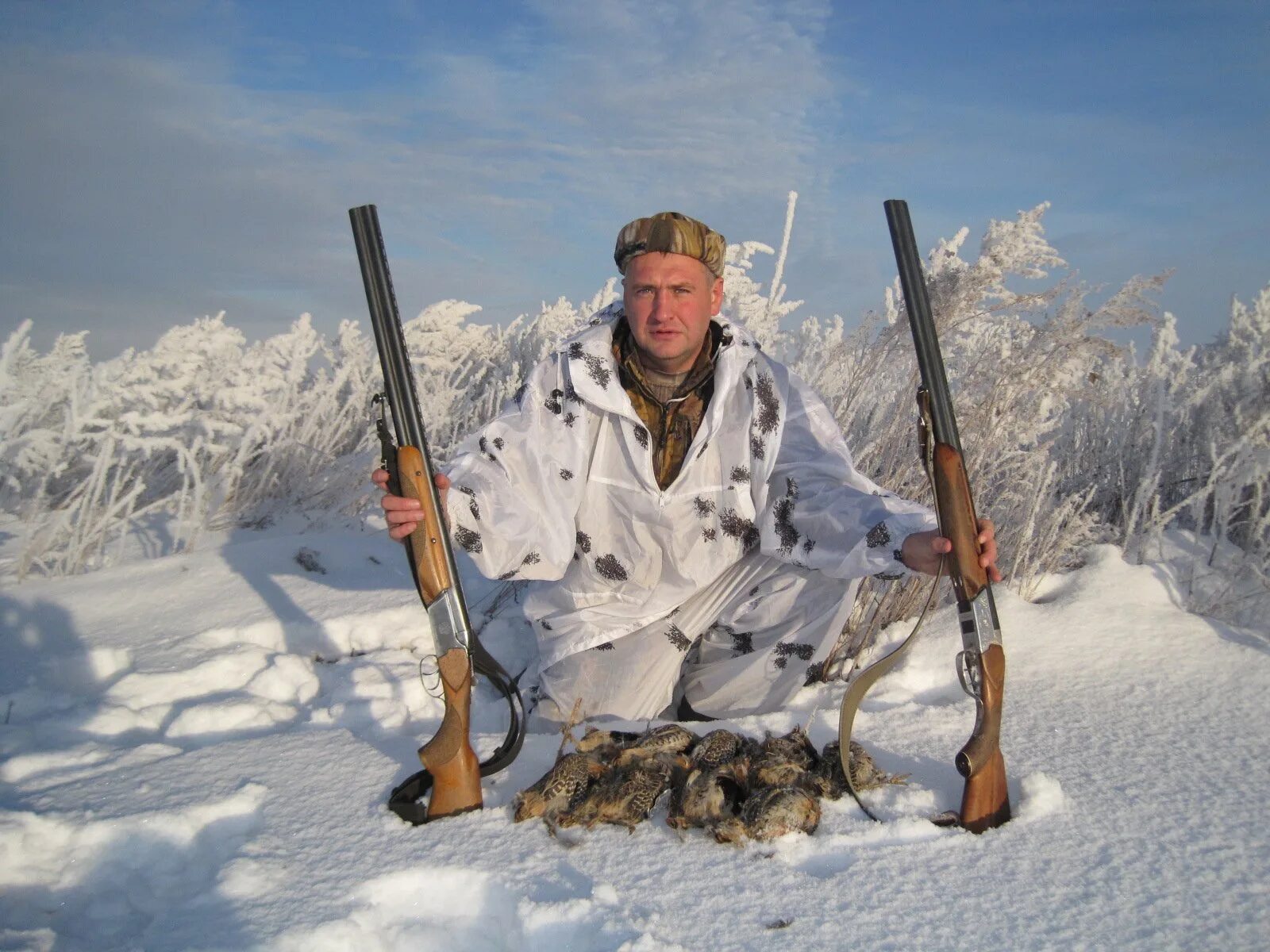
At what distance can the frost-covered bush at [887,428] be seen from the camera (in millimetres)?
2639

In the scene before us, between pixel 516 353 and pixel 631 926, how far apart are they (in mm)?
4865

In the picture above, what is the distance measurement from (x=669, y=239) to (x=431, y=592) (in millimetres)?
1115

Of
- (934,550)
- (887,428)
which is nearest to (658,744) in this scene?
(934,550)

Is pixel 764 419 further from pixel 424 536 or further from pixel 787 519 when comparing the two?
pixel 424 536

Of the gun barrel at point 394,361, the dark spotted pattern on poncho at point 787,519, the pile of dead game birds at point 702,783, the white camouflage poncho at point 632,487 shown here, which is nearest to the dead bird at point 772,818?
the pile of dead game birds at point 702,783

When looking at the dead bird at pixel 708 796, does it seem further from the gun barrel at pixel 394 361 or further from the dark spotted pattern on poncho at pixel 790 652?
the dark spotted pattern on poncho at pixel 790 652

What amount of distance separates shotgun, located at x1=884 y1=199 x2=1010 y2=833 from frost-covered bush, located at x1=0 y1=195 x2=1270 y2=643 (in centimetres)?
92

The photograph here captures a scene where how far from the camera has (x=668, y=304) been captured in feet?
7.06

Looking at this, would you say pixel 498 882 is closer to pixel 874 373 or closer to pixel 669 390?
pixel 669 390

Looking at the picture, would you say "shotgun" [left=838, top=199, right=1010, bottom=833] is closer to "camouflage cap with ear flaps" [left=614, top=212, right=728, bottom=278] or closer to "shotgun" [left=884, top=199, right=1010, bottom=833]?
"shotgun" [left=884, top=199, right=1010, bottom=833]

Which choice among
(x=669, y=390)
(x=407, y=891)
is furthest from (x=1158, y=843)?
(x=669, y=390)

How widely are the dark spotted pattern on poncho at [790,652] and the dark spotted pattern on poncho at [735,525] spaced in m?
0.34

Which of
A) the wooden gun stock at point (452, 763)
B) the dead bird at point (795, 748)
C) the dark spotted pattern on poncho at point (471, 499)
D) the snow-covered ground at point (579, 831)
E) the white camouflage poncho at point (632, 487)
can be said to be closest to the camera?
the snow-covered ground at point (579, 831)

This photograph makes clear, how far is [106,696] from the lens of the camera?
203cm
